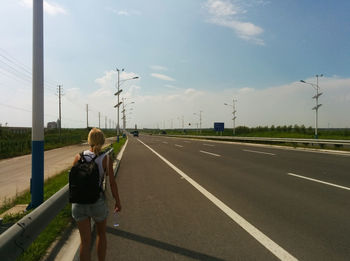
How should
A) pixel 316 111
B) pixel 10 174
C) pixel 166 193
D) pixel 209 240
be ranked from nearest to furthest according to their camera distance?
pixel 209 240, pixel 166 193, pixel 10 174, pixel 316 111

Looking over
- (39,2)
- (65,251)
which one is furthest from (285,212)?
(39,2)

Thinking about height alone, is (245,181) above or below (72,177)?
below

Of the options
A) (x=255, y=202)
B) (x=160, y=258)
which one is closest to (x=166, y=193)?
(x=255, y=202)

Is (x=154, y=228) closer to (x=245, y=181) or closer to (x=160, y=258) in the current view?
(x=160, y=258)

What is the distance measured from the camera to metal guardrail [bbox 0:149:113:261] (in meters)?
2.49

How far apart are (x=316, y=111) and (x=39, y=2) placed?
1417 inches

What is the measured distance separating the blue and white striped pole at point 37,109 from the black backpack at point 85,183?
116 inches

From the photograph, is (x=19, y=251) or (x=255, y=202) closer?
(x=19, y=251)

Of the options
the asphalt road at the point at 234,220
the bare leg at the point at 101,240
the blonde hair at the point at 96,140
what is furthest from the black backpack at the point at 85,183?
the asphalt road at the point at 234,220

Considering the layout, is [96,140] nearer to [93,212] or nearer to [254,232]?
[93,212]

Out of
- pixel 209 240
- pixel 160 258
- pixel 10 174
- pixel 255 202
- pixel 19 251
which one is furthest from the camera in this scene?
pixel 10 174

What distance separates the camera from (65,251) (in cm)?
367

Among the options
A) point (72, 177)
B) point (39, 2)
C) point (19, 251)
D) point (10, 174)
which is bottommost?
point (10, 174)

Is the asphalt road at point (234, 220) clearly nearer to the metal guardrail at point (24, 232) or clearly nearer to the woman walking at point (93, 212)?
the woman walking at point (93, 212)
